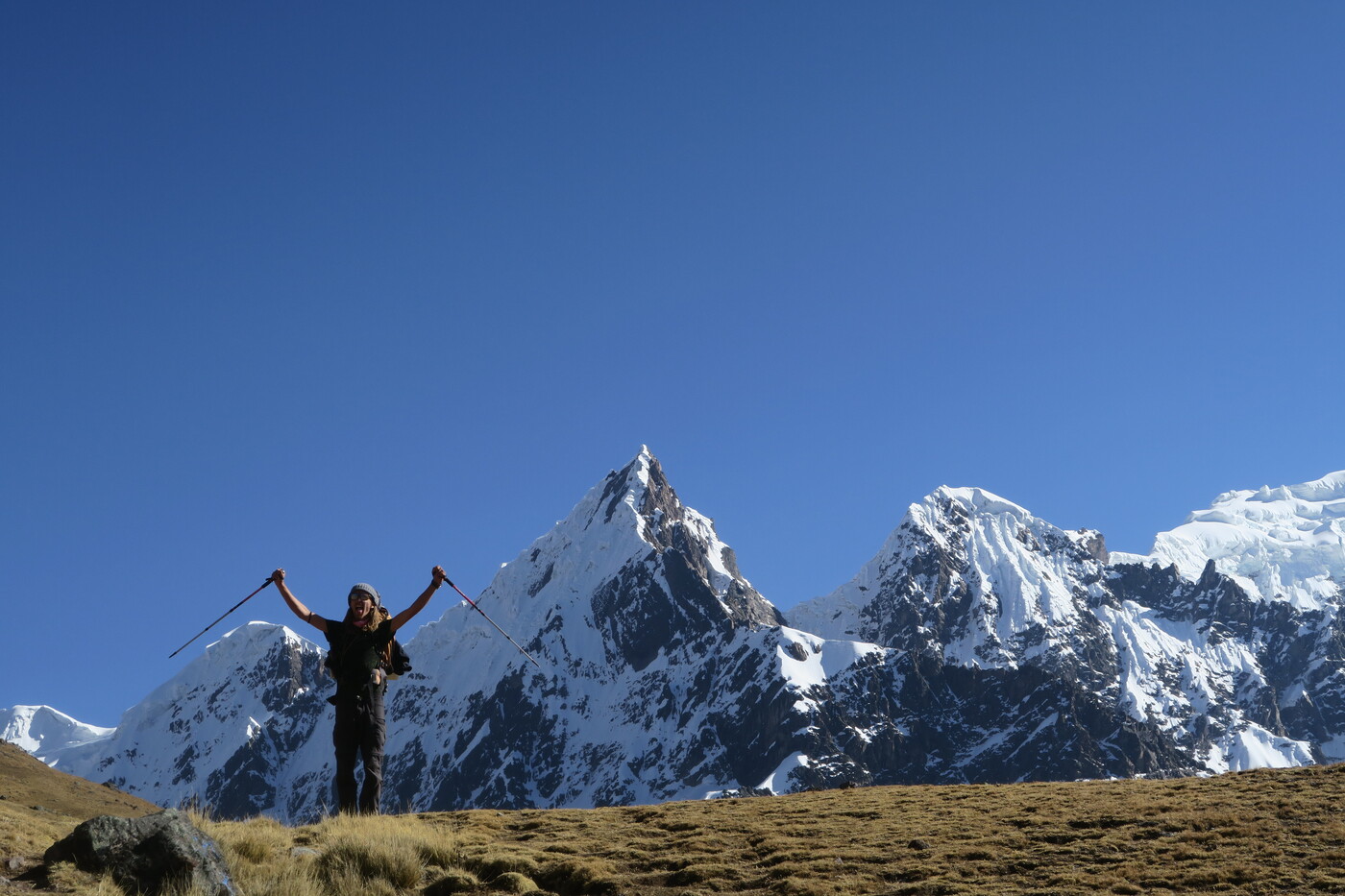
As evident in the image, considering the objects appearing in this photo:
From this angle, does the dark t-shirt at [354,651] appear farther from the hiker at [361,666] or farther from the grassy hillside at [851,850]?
the grassy hillside at [851,850]

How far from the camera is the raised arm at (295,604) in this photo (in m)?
17.5

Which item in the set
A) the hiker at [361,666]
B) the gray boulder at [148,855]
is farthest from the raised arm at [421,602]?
the gray boulder at [148,855]

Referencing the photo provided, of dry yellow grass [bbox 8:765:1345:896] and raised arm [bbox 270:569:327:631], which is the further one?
raised arm [bbox 270:569:327:631]

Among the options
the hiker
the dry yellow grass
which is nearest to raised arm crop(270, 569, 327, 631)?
the hiker

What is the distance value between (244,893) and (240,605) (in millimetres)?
7167

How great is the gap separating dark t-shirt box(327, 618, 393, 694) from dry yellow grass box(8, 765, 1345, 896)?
1.69m

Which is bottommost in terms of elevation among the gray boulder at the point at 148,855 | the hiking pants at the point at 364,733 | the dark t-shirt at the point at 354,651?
the gray boulder at the point at 148,855

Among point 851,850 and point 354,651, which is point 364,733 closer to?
point 354,651

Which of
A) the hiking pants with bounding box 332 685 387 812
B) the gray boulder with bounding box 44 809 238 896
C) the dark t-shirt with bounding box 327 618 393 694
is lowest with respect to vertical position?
the gray boulder with bounding box 44 809 238 896

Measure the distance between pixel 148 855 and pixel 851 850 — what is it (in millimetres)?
8425

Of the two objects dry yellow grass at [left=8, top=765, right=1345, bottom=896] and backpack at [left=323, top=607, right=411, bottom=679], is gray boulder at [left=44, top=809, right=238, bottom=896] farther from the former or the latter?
backpack at [left=323, top=607, right=411, bottom=679]

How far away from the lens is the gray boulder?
45.5 ft

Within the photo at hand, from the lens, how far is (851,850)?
17.7m

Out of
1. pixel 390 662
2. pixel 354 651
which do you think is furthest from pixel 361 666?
pixel 390 662
